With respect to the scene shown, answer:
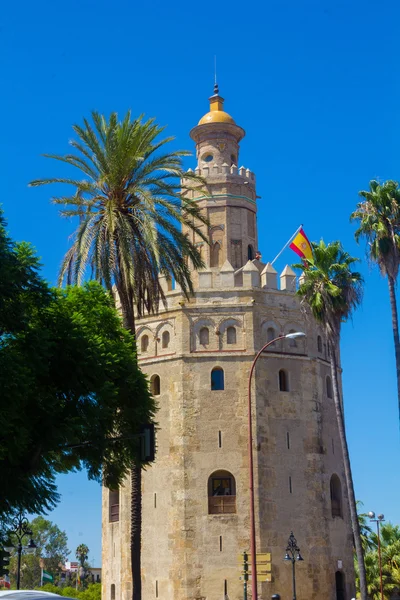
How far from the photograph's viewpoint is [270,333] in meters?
41.4

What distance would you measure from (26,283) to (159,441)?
18.4 meters

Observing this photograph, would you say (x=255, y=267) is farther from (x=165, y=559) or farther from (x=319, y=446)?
(x=165, y=559)

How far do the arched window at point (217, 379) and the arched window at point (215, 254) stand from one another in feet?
19.8

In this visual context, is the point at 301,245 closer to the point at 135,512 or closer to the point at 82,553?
the point at 135,512

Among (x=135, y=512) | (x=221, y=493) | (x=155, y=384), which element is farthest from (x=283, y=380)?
(x=135, y=512)

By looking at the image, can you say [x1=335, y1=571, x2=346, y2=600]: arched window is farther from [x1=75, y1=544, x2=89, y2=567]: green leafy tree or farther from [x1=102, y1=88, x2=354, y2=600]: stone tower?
[x1=75, y1=544, x2=89, y2=567]: green leafy tree

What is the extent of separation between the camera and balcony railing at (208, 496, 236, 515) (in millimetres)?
38531

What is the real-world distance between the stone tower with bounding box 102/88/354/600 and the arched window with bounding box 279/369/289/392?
48mm

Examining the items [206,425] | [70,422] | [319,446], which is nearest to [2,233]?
[70,422]

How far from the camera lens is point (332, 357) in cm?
3916

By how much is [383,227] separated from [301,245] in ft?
19.4

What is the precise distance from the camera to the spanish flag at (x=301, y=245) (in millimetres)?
42219

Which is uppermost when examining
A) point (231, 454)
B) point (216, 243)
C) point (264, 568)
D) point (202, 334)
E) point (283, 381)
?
point (216, 243)

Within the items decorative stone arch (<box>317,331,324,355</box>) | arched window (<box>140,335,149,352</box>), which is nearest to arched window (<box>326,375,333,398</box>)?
decorative stone arch (<box>317,331,324,355</box>)
